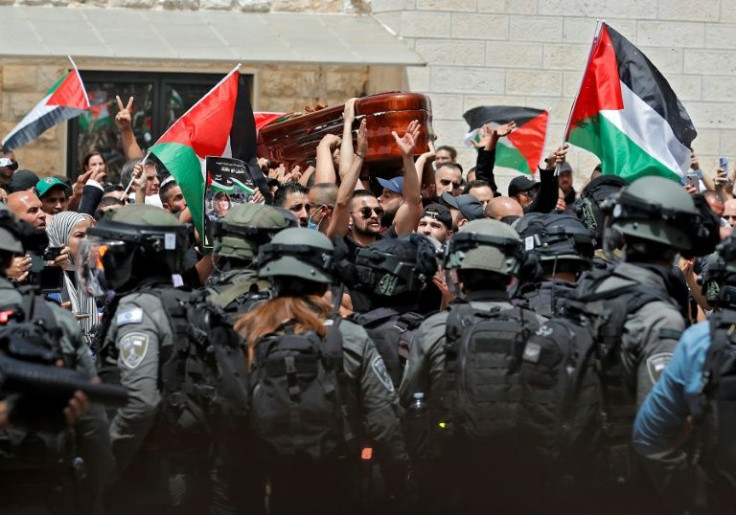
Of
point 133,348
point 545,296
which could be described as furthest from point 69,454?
point 545,296

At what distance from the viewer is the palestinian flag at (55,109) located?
11.5 metres

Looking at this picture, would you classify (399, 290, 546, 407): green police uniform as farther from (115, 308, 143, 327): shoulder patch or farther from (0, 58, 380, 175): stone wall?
(0, 58, 380, 175): stone wall

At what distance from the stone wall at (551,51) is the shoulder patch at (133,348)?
8.97 m

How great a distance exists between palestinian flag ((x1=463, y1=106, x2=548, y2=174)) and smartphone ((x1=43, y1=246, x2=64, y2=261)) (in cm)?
506

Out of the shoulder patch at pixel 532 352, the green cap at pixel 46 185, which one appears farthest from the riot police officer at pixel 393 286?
the green cap at pixel 46 185

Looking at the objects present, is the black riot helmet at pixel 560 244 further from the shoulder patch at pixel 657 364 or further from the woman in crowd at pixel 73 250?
the woman in crowd at pixel 73 250

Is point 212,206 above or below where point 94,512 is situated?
above

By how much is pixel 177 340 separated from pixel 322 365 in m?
0.61

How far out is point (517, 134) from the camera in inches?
520

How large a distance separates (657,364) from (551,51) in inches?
382

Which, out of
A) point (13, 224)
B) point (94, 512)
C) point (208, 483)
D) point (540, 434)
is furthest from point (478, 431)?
point (13, 224)

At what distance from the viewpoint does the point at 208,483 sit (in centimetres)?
650

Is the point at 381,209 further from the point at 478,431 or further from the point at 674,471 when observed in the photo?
the point at 674,471

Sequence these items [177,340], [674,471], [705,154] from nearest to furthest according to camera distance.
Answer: [674,471], [177,340], [705,154]
